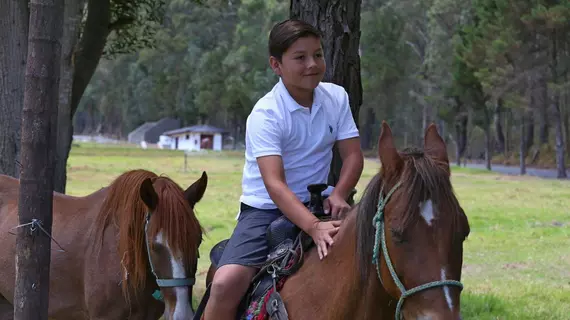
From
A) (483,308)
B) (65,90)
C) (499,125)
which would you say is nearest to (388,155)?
(483,308)

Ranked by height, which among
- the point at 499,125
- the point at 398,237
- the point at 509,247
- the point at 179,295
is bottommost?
the point at 509,247

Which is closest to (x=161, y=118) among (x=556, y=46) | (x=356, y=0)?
(x=556, y=46)

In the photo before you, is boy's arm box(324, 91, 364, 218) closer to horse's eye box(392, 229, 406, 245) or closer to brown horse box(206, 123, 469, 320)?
brown horse box(206, 123, 469, 320)

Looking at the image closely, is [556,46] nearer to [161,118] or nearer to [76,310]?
[76,310]

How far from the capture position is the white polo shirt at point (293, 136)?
3173mm

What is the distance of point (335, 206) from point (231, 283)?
0.57m

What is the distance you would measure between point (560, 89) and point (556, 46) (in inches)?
103

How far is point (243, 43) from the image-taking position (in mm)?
Result: 64438

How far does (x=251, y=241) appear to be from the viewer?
125 inches

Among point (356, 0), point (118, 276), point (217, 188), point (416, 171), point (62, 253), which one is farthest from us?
point (217, 188)

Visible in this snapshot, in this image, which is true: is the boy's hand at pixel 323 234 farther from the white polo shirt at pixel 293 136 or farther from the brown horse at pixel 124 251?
the brown horse at pixel 124 251

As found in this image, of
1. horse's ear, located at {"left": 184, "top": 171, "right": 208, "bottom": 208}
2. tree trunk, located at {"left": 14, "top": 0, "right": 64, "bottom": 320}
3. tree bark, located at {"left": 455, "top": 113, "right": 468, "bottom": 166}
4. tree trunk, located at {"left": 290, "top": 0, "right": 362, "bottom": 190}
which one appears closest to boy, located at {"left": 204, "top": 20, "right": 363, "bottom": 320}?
tree trunk, located at {"left": 14, "top": 0, "right": 64, "bottom": 320}

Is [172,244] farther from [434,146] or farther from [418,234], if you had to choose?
[418,234]

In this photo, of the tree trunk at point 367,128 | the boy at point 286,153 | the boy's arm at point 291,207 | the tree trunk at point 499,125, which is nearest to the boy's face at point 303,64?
the boy at point 286,153
